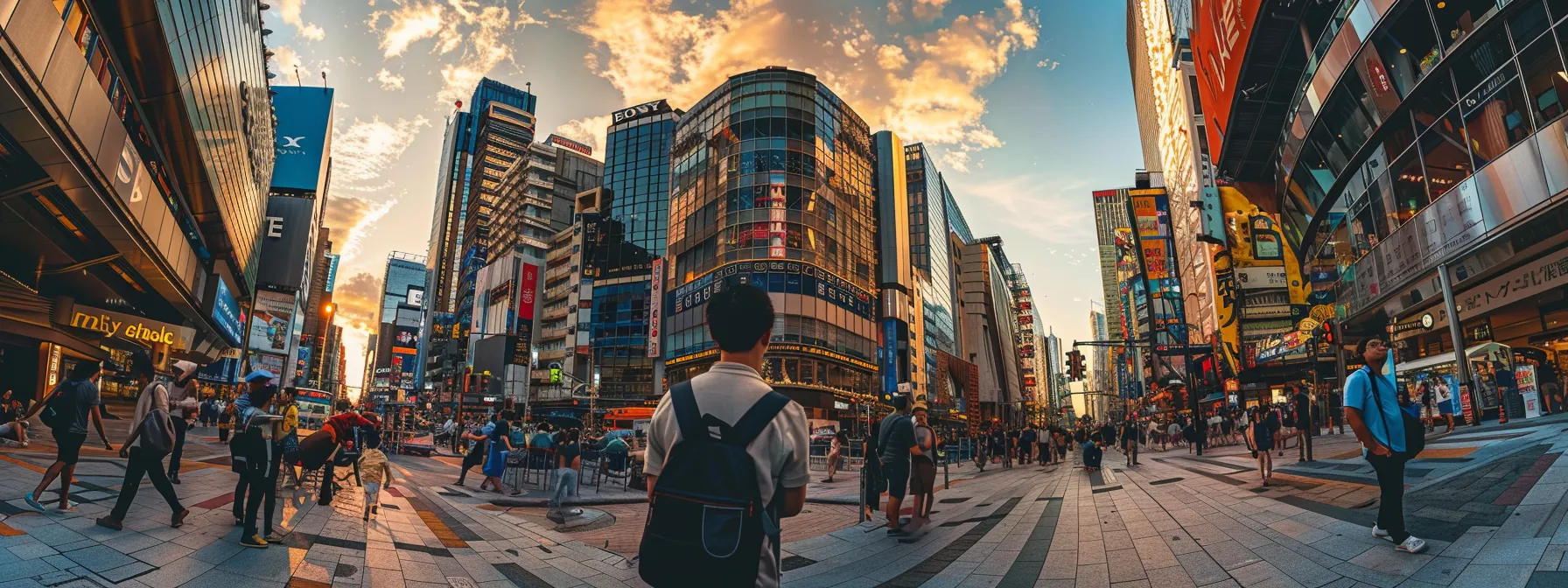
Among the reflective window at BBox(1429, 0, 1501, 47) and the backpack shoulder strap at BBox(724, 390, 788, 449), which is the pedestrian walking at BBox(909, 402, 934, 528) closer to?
the backpack shoulder strap at BBox(724, 390, 788, 449)

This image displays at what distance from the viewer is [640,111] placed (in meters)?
94.0

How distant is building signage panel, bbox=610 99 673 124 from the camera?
306ft

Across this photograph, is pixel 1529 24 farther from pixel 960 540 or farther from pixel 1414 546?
pixel 960 540

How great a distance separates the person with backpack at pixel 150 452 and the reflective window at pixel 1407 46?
92.1 feet

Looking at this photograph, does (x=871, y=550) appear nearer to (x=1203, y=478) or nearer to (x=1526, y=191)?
(x=1203, y=478)

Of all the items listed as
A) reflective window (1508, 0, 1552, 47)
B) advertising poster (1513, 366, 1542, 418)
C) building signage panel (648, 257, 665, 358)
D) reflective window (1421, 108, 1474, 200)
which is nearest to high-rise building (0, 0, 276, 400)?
advertising poster (1513, 366, 1542, 418)

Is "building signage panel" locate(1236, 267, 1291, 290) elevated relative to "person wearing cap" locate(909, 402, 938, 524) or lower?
elevated

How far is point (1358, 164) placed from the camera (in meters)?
24.2

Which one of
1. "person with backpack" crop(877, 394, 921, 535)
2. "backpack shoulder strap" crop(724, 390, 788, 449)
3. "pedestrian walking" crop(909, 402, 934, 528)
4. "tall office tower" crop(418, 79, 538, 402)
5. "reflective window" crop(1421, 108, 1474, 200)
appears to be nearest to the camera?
"backpack shoulder strap" crop(724, 390, 788, 449)

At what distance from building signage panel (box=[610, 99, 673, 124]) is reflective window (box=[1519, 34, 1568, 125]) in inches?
3440

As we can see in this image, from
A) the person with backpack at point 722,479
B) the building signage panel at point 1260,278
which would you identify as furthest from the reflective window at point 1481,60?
the building signage panel at point 1260,278

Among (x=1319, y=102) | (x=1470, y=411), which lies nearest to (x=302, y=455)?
(x=1470, y=411)

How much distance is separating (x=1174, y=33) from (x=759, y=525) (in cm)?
6338

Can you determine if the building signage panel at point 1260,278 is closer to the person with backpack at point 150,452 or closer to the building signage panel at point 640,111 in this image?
the person with backpack at point 150,452
